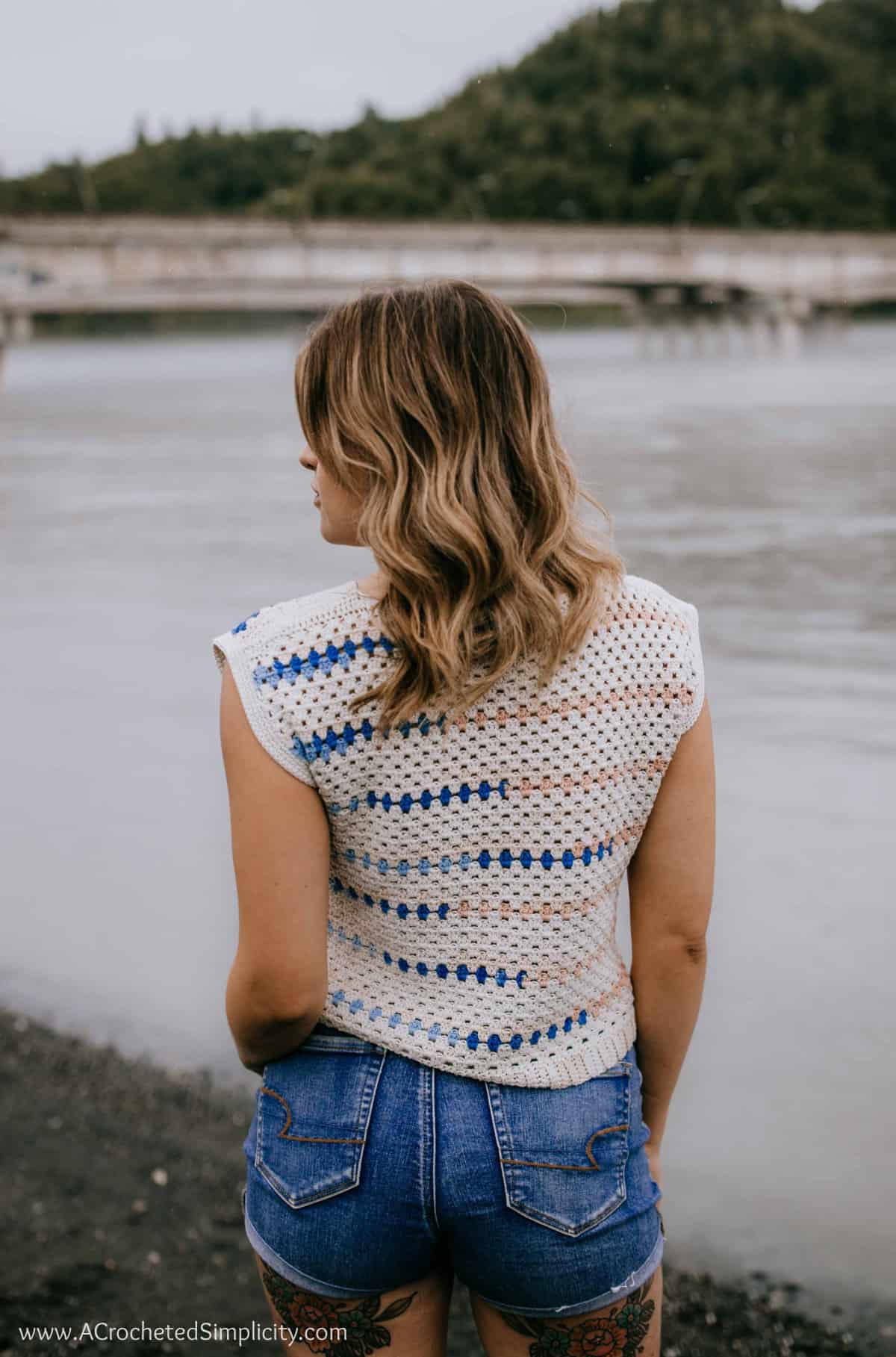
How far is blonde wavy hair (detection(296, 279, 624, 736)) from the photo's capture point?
148cm

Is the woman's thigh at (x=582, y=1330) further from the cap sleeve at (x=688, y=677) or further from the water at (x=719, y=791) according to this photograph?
the water at (x=719, y=791)

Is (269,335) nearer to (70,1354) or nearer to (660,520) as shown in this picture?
(660,520)

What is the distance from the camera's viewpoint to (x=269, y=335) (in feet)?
290

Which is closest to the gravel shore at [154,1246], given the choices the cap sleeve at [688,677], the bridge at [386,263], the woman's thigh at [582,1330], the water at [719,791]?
the water at [719,791]

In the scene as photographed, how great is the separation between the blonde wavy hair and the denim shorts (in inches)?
16.8

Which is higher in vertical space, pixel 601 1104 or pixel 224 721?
pixel 224 721

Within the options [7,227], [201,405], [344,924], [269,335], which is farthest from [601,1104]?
[269,335]

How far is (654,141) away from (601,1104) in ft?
308

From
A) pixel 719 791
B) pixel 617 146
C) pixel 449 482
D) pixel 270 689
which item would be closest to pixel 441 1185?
pixel 270 689

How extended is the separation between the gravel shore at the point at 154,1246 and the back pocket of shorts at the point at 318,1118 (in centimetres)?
153

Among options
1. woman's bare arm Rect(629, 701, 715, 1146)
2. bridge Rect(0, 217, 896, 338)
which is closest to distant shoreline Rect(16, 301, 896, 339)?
bridge Rect(0, 217, 896, 338)

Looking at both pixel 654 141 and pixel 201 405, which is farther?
pixel 654 141

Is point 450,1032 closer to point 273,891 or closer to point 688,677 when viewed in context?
point 273,891

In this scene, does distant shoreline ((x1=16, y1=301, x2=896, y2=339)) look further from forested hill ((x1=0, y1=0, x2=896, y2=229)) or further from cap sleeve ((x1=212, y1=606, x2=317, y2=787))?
cap sleeve ((x1=212, y1=606, x2=317, y2=787))
